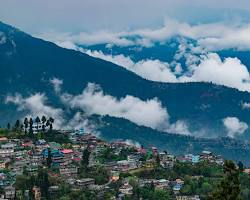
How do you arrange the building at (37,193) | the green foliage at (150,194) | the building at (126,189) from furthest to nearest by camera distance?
the building at (126,189) < the green foliage at (150,194) < the building at (37,193)

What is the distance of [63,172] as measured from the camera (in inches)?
3489

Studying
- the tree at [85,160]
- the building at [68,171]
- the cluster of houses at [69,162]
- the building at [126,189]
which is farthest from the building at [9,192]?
the tree at [85,160]

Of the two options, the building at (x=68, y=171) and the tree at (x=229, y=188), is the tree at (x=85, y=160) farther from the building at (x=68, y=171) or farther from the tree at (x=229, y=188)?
the tree at (x=229, y=188)

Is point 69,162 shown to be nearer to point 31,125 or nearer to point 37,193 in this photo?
point 31,125

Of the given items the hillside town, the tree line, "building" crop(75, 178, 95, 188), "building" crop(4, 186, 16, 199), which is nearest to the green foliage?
the hillside town

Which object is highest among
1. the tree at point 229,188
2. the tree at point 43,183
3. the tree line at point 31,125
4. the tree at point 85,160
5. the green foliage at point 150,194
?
the tree line at point 31,125

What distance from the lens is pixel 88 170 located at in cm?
8975

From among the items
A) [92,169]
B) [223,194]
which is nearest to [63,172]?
[92,169]

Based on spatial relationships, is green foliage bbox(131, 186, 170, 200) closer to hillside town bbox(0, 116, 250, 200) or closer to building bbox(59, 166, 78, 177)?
hillside town bbox(0, 116, 250, 200)

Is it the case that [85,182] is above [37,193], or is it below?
above

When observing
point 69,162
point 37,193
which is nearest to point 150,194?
point 37,193

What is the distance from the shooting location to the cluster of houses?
82562 millimetres

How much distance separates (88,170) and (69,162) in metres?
4.42

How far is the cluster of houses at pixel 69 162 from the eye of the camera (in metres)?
82.6
